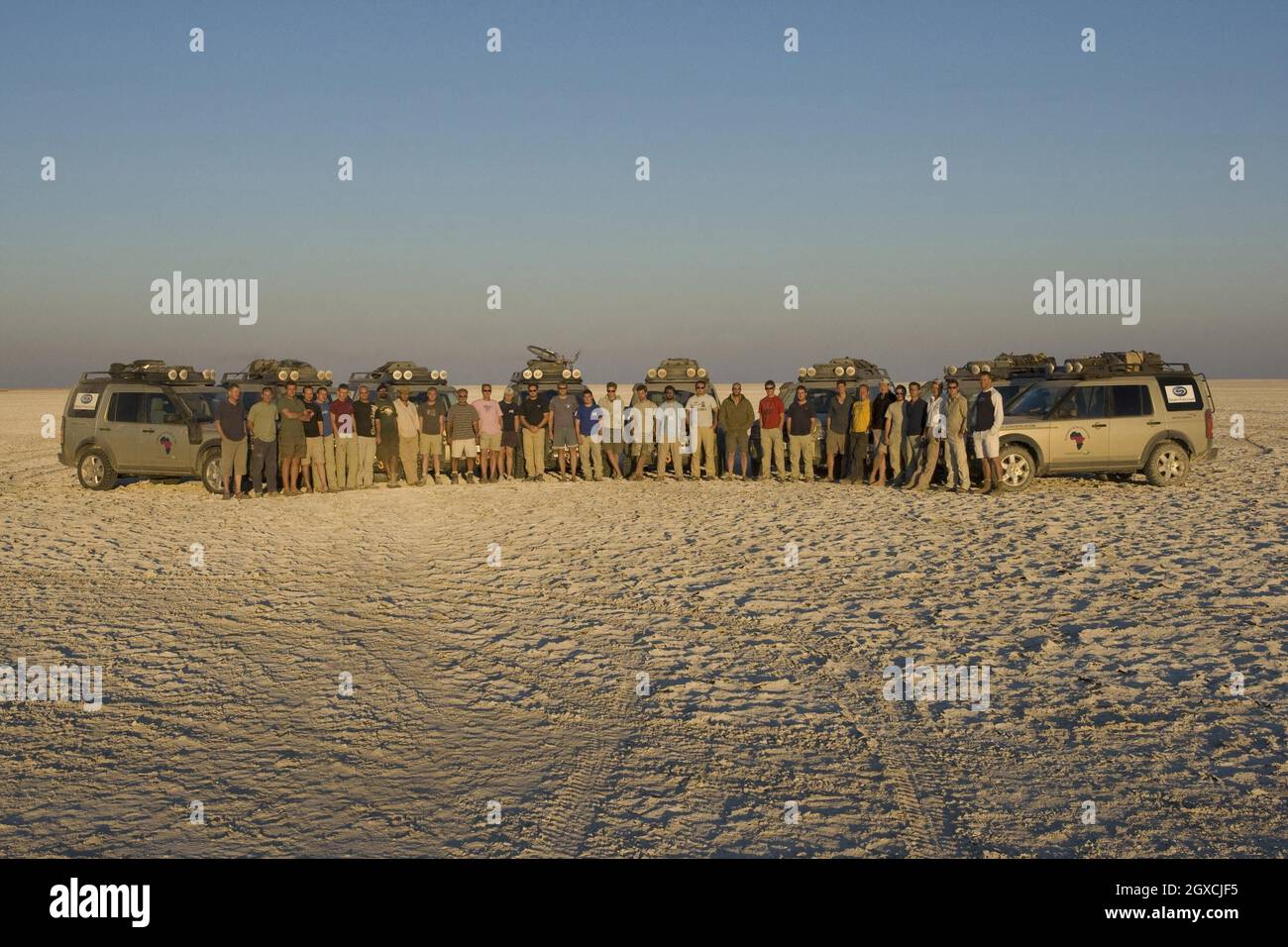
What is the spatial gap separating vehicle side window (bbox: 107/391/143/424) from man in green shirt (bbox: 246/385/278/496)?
2.32m

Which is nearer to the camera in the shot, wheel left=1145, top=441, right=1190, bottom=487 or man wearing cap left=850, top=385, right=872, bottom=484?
wheel left=1145, top=441, right=1190, bottom=487

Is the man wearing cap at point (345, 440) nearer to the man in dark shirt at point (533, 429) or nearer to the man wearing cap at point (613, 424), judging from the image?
the man in dark shirt at point (533, 429)

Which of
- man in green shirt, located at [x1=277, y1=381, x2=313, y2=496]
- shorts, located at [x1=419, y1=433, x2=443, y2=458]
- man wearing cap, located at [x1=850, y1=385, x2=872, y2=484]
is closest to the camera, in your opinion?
man in green shirt, located at [x1=277, y1=381, x2=313, y2=496]

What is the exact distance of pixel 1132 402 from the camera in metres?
15.5

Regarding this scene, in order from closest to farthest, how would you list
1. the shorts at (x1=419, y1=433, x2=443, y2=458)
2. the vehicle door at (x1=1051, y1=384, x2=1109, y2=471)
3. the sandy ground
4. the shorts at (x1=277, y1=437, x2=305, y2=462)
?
the sandy ground
the vehicle door at (x1=1051, y1=384, x2=1109, y2=471)
the shorts at (x1=277, y1=437, x2=305, y2=462)
the shorts at (x1=419, y1=433, x2=443, y2=458)

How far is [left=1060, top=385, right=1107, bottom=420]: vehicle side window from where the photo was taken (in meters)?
15.5

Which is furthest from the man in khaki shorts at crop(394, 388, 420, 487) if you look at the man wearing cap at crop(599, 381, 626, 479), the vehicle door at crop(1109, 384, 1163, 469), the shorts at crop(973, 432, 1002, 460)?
the vehicle door at crop(1109, 384, 1163, 469)

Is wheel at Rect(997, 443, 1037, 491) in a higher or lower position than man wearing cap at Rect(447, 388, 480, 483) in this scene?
lower

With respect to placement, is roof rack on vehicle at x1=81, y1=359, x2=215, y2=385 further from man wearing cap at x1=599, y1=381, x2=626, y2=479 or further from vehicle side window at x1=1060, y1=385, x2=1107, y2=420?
vehicle side window at x1=1060, y1=385, x2=1107, y2=420

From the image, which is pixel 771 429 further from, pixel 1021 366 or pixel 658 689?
pixel 658 689

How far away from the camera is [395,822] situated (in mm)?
4484

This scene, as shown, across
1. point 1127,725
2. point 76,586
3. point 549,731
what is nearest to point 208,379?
point 76,586

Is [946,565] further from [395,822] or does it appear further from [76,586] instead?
[76,586]
